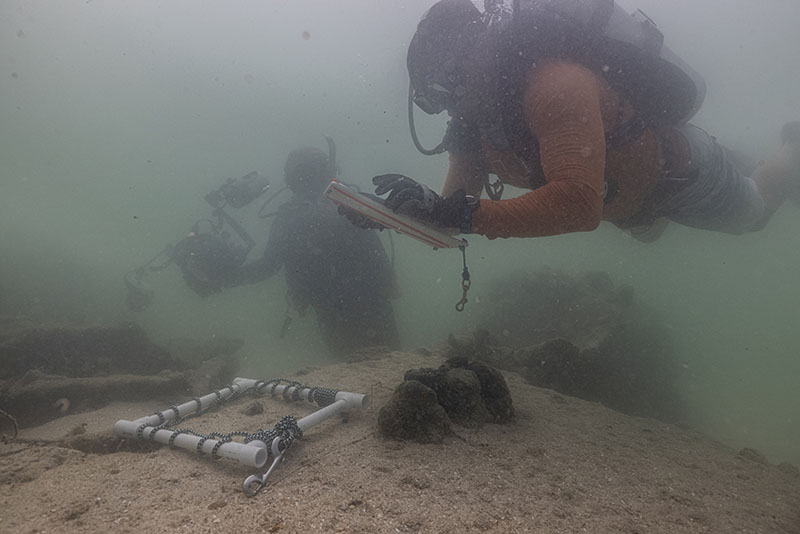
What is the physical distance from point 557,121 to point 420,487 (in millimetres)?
2527

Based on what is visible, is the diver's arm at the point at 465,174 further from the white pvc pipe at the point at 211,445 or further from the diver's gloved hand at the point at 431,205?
the white pvc pipe at the point at 211,445

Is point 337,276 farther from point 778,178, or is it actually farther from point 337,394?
point 778,178

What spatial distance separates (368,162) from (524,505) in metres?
69.4

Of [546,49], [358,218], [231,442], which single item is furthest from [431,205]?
[231,442]

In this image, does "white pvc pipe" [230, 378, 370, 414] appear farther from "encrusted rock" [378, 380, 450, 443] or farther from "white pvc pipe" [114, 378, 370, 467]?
"encrusted rock" [378, 380, 450, 443]

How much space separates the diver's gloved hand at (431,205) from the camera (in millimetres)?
2889

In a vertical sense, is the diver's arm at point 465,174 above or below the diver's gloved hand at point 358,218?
above

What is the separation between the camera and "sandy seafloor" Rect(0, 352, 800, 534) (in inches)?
66.6

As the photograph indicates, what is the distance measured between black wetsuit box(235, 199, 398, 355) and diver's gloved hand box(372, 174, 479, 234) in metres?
5.12

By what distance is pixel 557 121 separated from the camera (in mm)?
2764

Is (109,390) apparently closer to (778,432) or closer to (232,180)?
(232,180)

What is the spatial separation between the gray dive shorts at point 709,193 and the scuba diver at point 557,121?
0.07 ft

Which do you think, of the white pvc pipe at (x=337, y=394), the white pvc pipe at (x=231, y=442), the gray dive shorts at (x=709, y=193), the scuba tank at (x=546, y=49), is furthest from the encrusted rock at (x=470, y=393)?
the gray dive shorts at (x=709, y=193)

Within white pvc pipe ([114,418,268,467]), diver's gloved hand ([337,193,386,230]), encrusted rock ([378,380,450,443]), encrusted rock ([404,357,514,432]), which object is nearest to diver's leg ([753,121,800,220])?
encrusted rock ([404,357,514,432])
